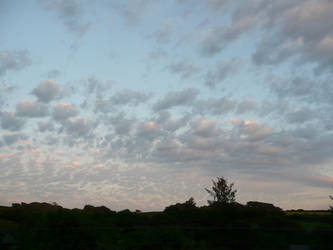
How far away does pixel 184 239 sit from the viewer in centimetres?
686

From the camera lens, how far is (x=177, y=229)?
701 cm

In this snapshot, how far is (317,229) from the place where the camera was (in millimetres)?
6191

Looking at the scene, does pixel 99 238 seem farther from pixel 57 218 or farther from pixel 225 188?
pixel 225 188

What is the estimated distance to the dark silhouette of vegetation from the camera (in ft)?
20.9

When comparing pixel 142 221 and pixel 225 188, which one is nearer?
pixel 142 221

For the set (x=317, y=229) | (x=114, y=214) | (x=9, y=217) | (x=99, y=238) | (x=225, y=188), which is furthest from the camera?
(x=225, y=188)

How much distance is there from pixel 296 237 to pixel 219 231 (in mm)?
1380

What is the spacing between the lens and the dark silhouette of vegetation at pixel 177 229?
6359 mm

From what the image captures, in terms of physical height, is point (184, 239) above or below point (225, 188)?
below

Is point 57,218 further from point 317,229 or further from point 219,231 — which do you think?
point 317,229

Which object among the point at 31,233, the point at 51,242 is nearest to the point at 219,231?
the point at 51,242

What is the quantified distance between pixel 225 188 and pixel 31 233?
36230 mm

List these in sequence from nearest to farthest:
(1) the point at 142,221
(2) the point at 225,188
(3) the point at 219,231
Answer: (3) the point at 219,231 → (1) the point at 142,221 → (2) the point at 225,188

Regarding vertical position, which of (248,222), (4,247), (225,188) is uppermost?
(225,188)
